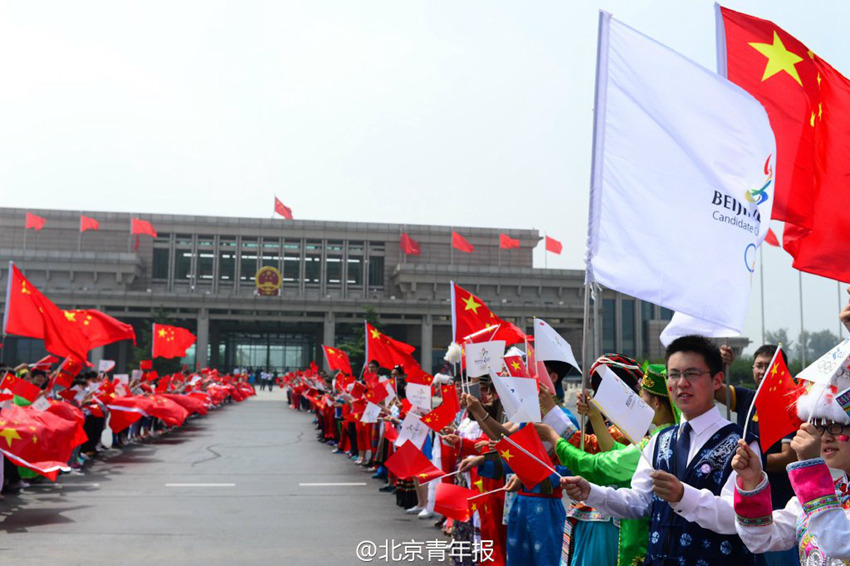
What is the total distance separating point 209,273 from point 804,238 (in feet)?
238

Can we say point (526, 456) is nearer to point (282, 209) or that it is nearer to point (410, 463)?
point (410, 463)

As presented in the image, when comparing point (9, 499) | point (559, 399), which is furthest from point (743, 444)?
point (9, 499)

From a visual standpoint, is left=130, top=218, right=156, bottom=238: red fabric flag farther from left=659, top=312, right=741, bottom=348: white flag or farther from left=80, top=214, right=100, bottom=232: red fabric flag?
left=659, top=312, right=741, bottom=348: white flag

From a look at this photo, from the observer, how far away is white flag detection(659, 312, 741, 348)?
12.4 feet

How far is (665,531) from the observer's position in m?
3.08

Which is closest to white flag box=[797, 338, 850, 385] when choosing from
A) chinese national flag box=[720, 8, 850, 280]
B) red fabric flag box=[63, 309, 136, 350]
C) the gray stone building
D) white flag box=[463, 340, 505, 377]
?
white flag box=[463, 340, 505, 377]

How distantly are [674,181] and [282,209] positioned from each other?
230 ft

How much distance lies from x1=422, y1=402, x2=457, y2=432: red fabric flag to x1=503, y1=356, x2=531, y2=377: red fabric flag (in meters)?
1.72

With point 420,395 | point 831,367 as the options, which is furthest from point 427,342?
point 831,367

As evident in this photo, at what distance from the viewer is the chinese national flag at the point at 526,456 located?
3447 mm

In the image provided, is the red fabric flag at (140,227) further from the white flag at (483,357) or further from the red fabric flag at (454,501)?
the white flag at (483,357)

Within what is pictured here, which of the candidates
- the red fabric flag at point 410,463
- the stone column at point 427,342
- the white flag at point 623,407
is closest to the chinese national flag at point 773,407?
the white flag at point 623,407

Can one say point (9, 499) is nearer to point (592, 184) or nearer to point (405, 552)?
point (405, 552)

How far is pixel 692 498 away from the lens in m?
2.86
